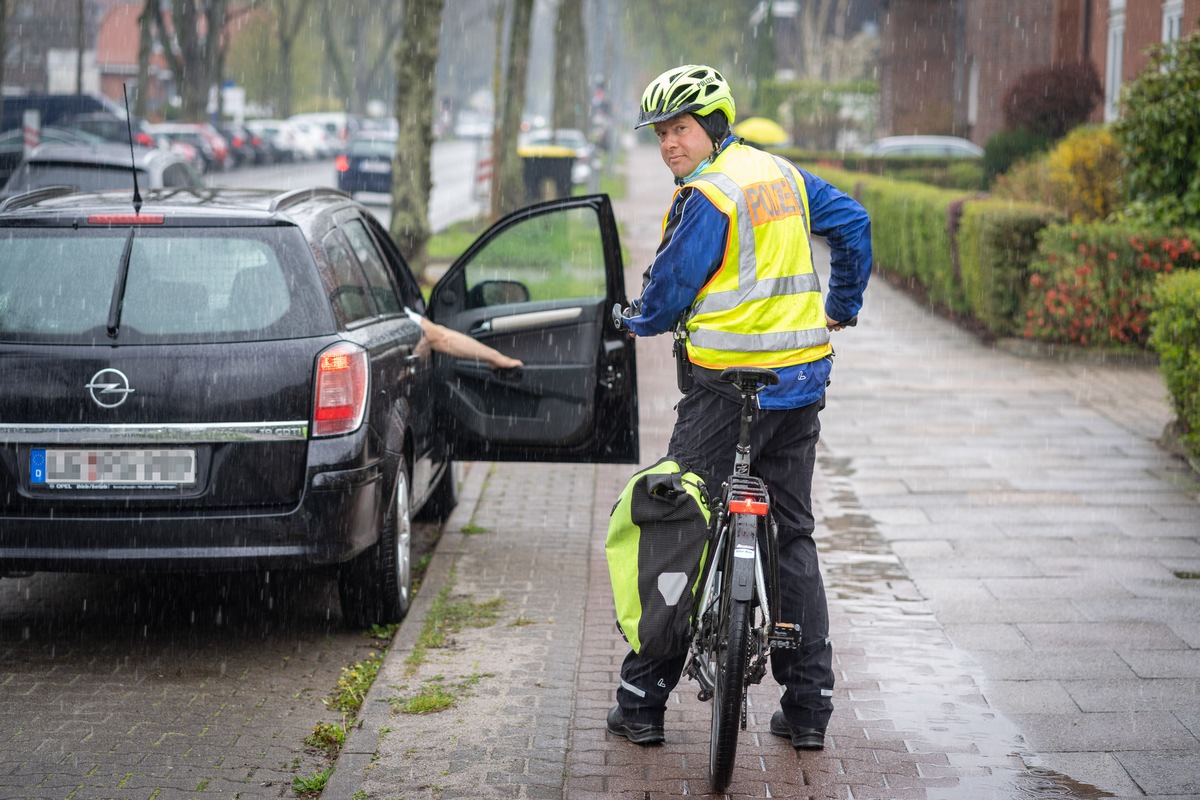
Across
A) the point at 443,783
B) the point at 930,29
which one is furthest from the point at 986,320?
the point at 930,29

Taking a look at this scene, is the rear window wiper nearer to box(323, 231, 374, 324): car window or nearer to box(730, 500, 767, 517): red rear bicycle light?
box(323, 231, 374, 324): car window

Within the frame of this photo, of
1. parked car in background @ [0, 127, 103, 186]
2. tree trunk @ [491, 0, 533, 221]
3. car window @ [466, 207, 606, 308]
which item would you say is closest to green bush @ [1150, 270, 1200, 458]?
car window @ [466, 207, 606, 308]

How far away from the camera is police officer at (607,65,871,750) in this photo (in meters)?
4.35

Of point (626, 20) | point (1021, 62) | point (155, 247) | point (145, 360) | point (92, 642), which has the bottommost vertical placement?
point (92, 642)

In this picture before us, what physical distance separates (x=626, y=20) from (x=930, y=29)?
53.0m

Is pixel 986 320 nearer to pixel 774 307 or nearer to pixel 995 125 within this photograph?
pixel 774 307

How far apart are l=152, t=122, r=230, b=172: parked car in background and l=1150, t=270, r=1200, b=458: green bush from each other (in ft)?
128

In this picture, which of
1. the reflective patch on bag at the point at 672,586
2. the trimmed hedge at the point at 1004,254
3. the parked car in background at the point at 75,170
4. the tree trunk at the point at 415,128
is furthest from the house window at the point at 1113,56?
the reflective patch on bag at the point at 672,586

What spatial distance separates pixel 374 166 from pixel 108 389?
92.3ft

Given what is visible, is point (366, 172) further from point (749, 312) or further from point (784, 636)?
point (784, 636)

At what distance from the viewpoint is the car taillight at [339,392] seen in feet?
17.4

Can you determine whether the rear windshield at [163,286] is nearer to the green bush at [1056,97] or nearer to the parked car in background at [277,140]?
the green bush at [1056,97]

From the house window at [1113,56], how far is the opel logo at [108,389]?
73.3ft

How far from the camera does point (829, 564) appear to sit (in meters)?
6.91
